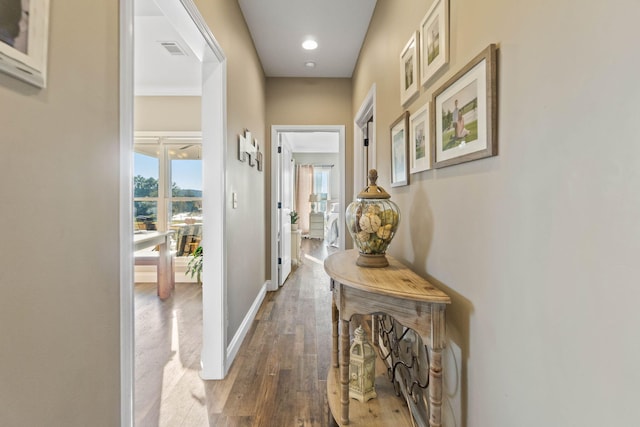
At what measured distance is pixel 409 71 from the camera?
161 cm

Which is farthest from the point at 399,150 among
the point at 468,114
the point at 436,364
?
the point at 436,364

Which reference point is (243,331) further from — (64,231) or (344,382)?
(64,231)

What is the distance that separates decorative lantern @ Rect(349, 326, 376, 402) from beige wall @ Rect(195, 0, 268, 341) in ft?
3.33

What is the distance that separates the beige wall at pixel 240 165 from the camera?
2.12 m

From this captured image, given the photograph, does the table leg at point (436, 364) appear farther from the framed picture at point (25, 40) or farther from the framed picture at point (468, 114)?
the framed picture at point (25, 40)

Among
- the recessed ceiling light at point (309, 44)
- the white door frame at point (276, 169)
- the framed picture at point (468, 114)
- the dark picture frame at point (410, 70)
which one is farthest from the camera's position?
the white door frame at point (276, 169)

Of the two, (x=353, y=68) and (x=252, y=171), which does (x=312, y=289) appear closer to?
(x=252, y=171)

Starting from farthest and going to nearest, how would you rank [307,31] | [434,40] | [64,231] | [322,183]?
[322,183], [307,31], [434,40], [64,231]

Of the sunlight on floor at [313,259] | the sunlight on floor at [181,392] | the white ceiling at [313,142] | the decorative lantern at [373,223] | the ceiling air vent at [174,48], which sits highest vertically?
the white ceiling at [313,142]

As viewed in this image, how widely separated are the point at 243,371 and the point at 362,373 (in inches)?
37.3

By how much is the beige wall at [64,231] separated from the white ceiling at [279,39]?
0.96 meters

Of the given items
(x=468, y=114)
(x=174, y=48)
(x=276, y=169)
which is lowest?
(x=468, y=114)

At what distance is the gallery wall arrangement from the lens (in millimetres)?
907

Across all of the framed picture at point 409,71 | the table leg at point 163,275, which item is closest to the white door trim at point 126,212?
the framed picture at point 409,71
